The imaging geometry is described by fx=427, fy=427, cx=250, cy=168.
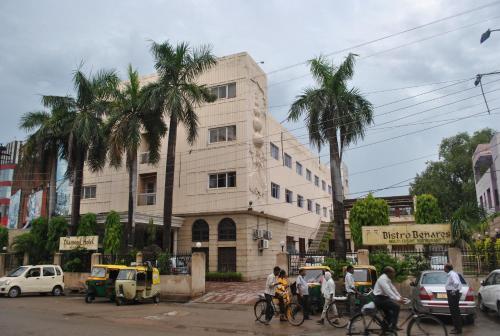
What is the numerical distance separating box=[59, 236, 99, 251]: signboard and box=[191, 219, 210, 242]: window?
7.03m

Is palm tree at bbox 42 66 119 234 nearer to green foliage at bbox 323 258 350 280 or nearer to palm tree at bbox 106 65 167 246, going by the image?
palm tree at bbox 106 65 167 246

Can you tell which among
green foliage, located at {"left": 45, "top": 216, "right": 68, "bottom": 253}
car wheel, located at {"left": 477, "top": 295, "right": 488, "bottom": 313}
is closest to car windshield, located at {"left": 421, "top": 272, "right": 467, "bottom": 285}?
car wheel, located at {"left": 477, "top": 295, "right": 488, "bottom": 313}

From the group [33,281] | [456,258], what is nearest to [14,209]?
[33,281]

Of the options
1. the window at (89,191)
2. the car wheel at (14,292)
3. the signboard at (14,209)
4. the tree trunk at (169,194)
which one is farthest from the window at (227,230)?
the signboard at (14,209)

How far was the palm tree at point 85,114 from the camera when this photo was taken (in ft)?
90.7

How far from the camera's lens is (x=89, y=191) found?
35.7m

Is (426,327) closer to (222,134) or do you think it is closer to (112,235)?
(112,235)

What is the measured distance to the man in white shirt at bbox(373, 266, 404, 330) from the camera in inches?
366

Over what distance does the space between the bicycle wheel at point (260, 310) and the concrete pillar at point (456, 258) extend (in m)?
8.23

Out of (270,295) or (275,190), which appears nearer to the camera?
(270,295)

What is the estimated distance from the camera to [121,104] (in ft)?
87.4

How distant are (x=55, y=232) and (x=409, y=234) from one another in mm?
22275

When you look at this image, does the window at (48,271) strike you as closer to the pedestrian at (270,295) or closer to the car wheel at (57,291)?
the car wheel at (57,291)

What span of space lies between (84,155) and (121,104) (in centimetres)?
499
